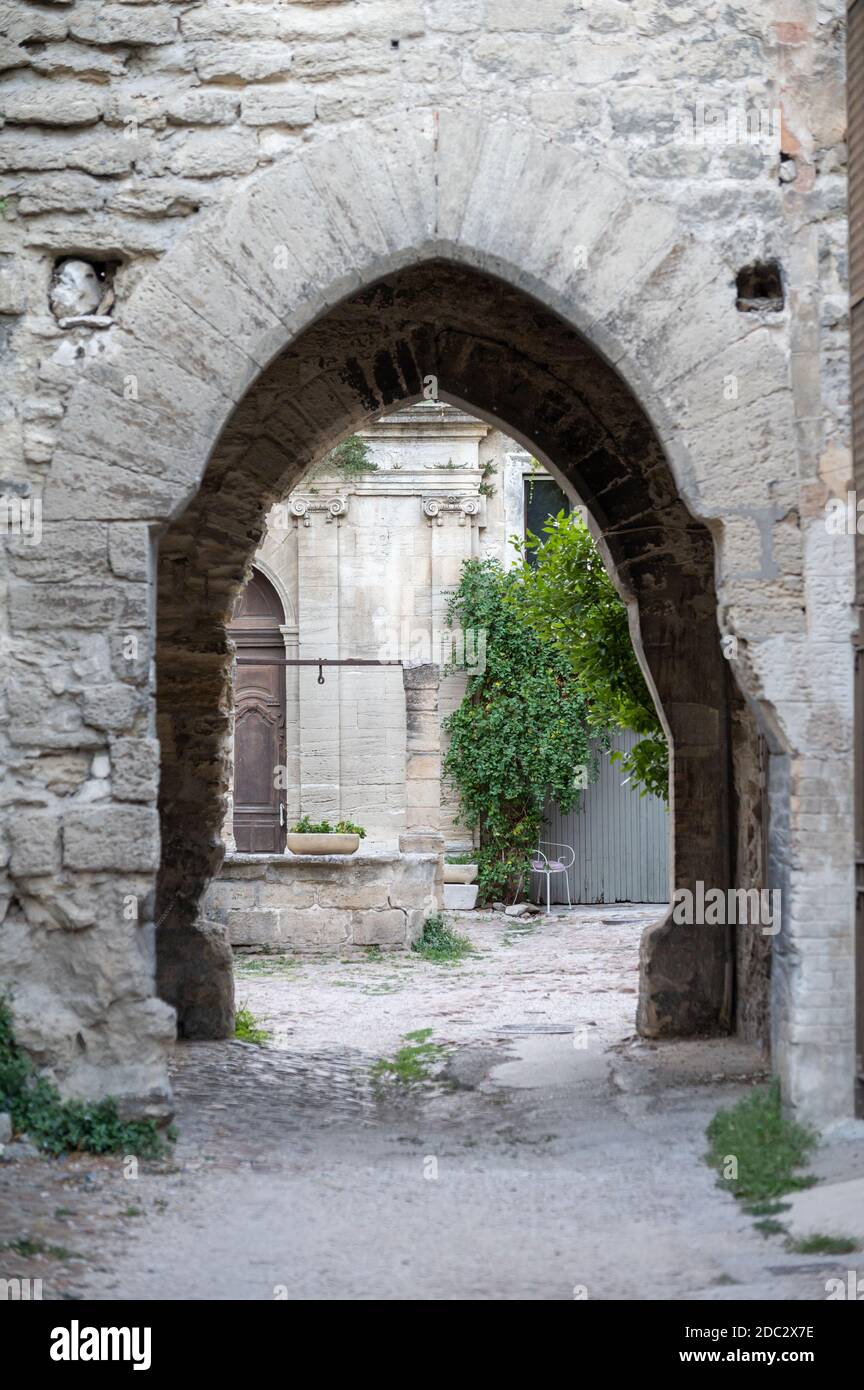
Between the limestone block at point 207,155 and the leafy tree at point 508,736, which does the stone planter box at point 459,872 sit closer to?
the leafy tree at point 508,736

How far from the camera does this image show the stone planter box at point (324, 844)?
467 inches

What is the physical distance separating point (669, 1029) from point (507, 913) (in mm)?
6476

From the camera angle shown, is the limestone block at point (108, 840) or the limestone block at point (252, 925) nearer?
the limestone block at point (108, 840)

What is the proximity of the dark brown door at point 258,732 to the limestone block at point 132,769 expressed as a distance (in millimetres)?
9382

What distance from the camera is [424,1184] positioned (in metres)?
4.96

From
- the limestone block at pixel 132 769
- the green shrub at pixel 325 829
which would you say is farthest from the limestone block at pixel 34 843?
the green shrub at pixel 325 829

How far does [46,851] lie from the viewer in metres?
4.98

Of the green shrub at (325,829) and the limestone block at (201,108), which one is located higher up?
the limestone block at (201,108)

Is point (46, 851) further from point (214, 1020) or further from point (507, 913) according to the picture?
point (507, 913)

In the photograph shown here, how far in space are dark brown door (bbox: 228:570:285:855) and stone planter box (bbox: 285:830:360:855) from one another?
251 centimetres

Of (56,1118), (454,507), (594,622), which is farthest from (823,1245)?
(454,507)

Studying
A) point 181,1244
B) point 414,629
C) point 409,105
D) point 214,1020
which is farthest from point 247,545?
point 414,629

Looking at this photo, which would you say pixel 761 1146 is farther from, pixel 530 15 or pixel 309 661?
pixel 309 661

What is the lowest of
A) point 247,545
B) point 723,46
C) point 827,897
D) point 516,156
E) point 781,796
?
point 827,897
